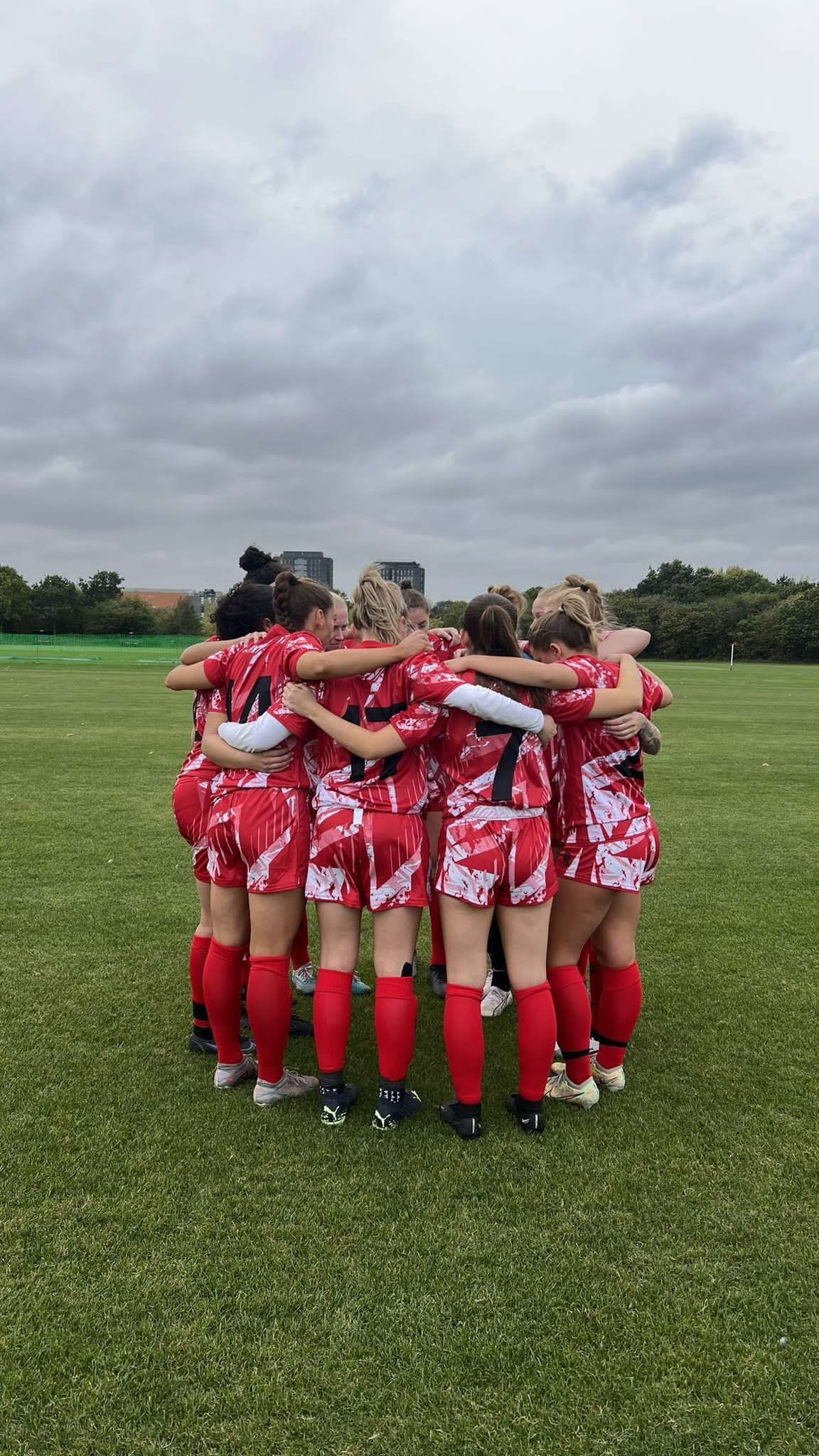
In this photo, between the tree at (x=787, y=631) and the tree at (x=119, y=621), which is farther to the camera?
the tree at (x=119, y=621)

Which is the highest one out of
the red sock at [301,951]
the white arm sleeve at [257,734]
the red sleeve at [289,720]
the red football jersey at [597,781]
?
the red sleeve at [289,720]

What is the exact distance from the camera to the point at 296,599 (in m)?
3.50

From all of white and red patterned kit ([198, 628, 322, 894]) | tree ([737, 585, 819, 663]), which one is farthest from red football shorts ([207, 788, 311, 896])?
tree ([737, 585, 819, 663])

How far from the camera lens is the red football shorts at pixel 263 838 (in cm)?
335

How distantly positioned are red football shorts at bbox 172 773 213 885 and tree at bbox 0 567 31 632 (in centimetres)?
9638

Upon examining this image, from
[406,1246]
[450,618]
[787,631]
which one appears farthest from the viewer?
[787,631]

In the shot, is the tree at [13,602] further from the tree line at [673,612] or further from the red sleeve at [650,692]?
the red sleeve at [650,692]

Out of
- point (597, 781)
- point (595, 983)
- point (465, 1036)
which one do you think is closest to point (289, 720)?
point (597, 781)

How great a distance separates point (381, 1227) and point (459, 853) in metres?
A: 1.31

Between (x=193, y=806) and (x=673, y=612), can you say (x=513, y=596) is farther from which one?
(x=673, y=612)

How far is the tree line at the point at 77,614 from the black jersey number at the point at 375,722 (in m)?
92.0

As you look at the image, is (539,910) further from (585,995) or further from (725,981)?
(725,981)

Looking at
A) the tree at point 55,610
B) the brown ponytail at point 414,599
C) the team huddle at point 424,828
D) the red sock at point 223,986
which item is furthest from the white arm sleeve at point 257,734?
the tree at point 55,610

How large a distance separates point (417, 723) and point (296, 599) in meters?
0.83
